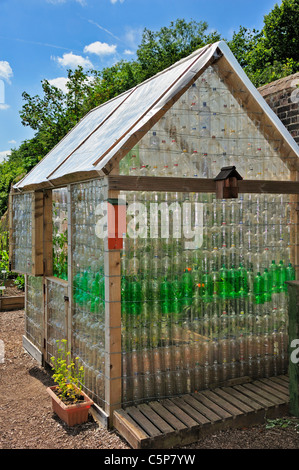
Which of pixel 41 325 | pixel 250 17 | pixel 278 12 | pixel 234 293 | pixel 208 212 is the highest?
pixel 250 17

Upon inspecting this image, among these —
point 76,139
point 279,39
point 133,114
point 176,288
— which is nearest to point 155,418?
point 176,288

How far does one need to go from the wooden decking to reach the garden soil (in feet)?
0.29

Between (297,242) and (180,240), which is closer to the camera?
(180,240)

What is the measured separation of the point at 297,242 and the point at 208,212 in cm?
119

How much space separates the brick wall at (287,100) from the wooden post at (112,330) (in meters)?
2.83

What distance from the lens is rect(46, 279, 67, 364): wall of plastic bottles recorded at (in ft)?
17.3

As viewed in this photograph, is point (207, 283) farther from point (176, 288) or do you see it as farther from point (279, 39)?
point (279, 39)

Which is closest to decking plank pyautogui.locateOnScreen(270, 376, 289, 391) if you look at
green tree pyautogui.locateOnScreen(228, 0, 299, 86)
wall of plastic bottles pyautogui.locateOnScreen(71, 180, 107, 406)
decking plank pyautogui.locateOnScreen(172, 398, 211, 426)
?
decking plank pyautogui.locateOnScreen(172, 398, 211, 426)

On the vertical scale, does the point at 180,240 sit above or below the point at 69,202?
below

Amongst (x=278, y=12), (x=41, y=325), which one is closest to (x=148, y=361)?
(x=41, y=325)

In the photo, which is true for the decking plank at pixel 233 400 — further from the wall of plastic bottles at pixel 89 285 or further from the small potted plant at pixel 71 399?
the small potted plant at pixel 71 399

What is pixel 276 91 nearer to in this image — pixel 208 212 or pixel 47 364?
pixel 208 212

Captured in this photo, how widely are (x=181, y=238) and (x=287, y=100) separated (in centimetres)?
263

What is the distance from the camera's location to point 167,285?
4.36m
